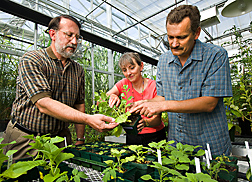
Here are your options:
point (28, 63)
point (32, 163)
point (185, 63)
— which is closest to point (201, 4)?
point (185, 63)

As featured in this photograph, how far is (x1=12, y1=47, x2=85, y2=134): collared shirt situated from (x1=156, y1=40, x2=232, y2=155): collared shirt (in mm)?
922

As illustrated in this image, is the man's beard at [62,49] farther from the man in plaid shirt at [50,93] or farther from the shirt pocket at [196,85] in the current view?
the shirt pocket at [196,85]

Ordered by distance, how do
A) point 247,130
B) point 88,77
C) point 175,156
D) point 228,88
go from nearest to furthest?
point 175,156 < point 228,88 < point 247,130 < point 88,77

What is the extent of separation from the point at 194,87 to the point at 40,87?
3.59 feet

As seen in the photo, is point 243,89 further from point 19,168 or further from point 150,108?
point 19,168

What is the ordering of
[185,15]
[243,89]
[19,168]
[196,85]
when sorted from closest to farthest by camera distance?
[19,168], [185,15], [196,85], [243,89]

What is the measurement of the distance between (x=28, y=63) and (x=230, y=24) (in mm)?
7470

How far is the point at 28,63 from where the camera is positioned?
1.09 metres

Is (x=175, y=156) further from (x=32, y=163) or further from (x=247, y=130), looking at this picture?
(x=247, y=130)

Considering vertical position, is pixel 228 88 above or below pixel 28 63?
below

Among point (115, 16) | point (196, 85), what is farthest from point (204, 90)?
point (115, 16)

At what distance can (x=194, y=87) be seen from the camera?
3.58 ft

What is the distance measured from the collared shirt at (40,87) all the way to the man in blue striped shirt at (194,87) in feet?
2.08

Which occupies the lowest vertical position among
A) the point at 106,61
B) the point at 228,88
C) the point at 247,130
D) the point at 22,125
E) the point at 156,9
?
the point at 247,130
